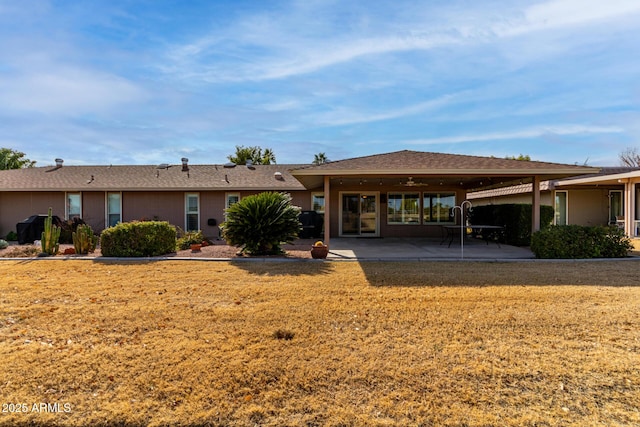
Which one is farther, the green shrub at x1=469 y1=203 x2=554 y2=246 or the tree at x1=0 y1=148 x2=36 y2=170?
the tree at x1=0 y1=148 x2=36 y2=170

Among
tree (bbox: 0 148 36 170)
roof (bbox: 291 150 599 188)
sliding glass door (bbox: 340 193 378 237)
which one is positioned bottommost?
sliding glass door (bbox: 340 193 378 237)

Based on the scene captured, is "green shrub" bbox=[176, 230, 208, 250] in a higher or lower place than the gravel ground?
higher

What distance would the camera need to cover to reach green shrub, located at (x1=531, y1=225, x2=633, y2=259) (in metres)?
9.15

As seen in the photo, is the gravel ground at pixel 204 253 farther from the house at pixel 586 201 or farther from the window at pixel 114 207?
the house at pixel 586 201

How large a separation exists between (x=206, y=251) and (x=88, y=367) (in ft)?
25.0

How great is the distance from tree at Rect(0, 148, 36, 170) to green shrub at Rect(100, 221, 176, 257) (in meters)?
31.1

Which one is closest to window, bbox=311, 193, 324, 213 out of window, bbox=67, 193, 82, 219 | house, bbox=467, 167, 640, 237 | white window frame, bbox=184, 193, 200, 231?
white window frame, bbox=184, 193, 200, 231

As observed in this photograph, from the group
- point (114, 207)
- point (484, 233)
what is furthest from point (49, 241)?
point (484, 233)

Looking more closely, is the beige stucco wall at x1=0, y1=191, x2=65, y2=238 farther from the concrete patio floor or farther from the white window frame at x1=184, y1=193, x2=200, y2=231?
the concrete patio floor

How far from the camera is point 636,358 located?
329 cm

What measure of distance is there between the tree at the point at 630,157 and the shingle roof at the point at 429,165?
133 ft

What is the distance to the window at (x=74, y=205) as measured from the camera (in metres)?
15.8

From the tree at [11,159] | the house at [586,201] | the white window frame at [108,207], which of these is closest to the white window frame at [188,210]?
the white window frame at [108,207]

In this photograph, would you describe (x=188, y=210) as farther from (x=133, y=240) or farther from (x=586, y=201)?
(x=586, y=201)
